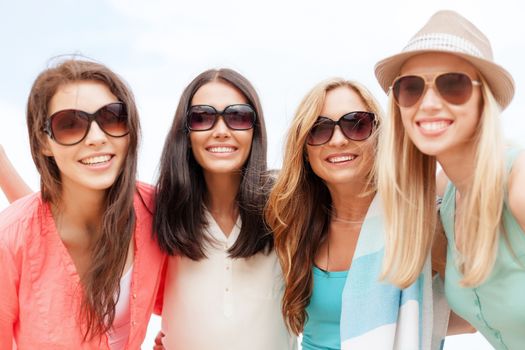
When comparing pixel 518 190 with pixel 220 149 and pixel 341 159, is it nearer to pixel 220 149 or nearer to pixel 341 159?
pixel 341 159

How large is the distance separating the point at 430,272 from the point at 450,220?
0.33 m

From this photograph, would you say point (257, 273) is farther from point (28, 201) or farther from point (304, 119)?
point (28, 201)

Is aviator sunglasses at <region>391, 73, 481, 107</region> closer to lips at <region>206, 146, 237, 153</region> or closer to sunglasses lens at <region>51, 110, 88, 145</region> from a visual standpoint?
lips at <region>206, 146, 237, 153</region>

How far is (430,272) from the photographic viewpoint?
2832mm

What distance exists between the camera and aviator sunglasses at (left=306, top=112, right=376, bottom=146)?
3.05m

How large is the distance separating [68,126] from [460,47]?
1878 mm

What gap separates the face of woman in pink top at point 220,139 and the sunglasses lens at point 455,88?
1.32 m

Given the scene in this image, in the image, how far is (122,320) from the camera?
3043 millimetres

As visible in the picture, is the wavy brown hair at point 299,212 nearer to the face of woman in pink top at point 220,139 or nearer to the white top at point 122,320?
the face of woman in pink top at point 220,139

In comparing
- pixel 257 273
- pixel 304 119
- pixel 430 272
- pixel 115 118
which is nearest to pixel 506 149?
pixel 430 272

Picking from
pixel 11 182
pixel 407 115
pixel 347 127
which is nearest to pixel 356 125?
pixel 347 127

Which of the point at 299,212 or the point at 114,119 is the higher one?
the point at 114,119

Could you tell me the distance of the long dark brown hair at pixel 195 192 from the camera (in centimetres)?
319

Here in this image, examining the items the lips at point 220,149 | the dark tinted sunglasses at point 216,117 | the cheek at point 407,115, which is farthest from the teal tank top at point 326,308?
the cheek at point 407,115
